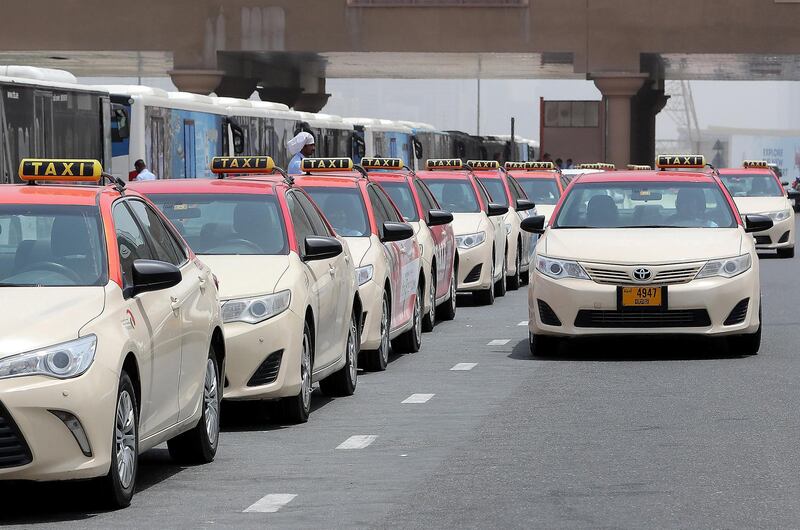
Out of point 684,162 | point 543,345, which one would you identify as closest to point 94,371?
point 543,345

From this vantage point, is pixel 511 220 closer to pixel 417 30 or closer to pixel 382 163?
pixel 382 163

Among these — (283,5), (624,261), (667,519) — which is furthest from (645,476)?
(283,5)

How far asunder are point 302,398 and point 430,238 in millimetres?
7096

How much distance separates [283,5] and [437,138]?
9840 millimetres

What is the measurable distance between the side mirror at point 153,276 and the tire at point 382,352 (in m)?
5.96

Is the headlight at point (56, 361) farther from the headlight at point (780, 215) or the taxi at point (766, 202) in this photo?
the headlight at point (780, 215)

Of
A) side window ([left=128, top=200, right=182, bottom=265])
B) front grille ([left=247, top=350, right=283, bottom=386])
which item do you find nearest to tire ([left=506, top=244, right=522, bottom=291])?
A: front grille ([left=247, top=350, right=283, bottom=386])

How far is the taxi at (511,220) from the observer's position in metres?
25.4

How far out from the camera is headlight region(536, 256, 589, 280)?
1518 cm

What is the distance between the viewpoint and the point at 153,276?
8.51 metres

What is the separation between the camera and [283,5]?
60750 millimetres

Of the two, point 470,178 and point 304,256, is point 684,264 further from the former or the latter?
point 470,178

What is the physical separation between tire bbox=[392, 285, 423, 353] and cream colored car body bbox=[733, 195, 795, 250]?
18.0 metres

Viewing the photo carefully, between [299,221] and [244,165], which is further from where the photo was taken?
[244,165]
